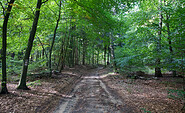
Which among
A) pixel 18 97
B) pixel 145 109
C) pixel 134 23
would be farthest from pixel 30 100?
pixel 134 23

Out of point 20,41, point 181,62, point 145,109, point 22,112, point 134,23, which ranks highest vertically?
point 134,23

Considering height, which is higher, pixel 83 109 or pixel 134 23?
pixel 134 23

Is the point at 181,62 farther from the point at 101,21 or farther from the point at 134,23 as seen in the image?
the point at 134,23

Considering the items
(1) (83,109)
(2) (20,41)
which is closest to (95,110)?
(1) (83,109)

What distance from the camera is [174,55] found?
463 cm

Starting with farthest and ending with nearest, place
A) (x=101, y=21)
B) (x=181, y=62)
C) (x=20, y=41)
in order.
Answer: (x=20, y=41) → (x=101, y=21) → (x=181, y=62)

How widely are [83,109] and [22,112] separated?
7.64 ft

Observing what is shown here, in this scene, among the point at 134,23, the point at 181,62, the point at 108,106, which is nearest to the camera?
the point at 181,62

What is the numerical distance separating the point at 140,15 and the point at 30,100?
11.8m

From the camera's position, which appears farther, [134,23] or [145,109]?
[134,23]

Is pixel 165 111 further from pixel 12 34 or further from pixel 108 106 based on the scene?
pixel 12 34

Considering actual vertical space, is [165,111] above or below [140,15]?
below

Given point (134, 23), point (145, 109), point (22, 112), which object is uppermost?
point (134, 23)

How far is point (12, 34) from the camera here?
844 cm
